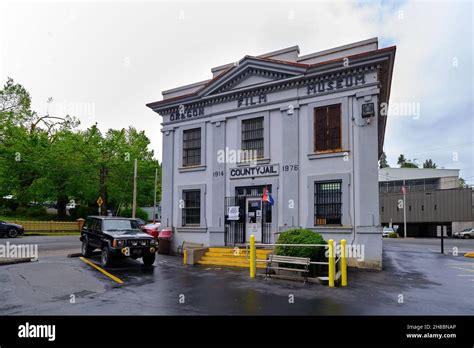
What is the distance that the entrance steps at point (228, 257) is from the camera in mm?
14156

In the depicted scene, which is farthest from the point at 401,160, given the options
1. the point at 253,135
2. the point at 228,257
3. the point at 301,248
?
the point at 301,248

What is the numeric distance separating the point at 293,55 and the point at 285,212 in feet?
23.6

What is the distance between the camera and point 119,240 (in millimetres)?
12742

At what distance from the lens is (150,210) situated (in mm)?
61031

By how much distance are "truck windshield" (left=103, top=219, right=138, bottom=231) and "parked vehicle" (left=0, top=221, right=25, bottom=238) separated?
18269mm

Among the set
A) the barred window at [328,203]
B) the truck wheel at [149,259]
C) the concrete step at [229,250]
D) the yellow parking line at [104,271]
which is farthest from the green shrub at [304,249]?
the truck wheel at [149,259]

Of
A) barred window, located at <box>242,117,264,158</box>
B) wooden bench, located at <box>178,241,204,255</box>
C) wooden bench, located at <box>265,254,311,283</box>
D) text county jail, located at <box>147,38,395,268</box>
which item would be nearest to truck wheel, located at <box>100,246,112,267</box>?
wooden bench, located at <box>178,241,204,255</box>

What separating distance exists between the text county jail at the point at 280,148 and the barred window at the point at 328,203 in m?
0.04

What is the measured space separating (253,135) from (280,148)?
1.61 metres

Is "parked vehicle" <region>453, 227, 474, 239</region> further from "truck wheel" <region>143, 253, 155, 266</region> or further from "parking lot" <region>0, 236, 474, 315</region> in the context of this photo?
"truck wheel" <region>143, 253, 155, 266</region>

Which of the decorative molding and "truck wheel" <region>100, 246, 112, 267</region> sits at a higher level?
the decorative molding

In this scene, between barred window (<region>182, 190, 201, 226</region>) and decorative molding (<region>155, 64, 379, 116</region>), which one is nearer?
decorative molding (<region>155, 64, 379, 116</region>)

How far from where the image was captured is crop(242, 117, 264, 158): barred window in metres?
16.3
